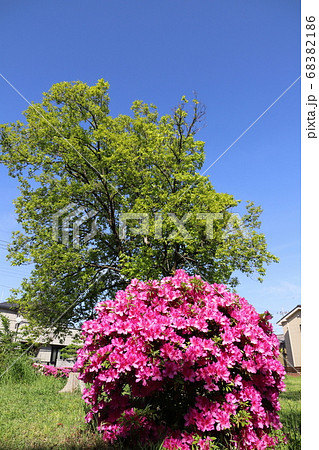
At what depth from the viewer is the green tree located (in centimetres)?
1441

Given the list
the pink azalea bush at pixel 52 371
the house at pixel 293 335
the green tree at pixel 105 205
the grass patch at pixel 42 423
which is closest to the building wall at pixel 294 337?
the house at pixel 293 335

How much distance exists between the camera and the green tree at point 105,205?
14.4 m

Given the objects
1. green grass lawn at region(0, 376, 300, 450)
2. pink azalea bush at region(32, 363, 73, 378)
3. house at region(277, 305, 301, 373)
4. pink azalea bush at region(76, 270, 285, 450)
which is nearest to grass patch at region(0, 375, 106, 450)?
green grass lawn at region(0, 376, 300, 450)

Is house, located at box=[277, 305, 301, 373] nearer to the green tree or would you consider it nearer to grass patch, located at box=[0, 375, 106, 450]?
the green tree

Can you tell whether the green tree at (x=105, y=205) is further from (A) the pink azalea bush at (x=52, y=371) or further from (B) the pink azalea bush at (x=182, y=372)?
(B) the pink azalea bush at (x=182, y=372)

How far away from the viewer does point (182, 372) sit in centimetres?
333

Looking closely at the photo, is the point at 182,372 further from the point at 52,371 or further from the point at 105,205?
the point at 105,205

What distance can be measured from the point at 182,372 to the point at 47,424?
2564 mm

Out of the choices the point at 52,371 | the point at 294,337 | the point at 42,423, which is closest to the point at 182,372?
the point at 42,423

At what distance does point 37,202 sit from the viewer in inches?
605
